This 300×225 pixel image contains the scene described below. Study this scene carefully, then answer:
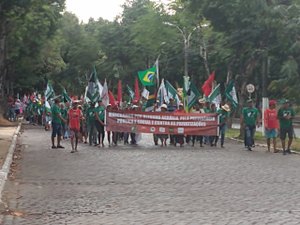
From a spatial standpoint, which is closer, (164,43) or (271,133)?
(271,133)

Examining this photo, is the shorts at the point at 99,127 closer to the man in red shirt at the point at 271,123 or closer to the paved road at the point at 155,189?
the paved road at the point at 155,189

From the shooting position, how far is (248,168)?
14969 mm

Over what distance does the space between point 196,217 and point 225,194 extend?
7.16 ft

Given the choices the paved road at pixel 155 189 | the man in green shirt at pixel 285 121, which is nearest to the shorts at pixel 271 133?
the man in green shirt at pixel 285 121

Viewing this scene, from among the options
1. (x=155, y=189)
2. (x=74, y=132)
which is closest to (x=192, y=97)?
(x=74, y=132)

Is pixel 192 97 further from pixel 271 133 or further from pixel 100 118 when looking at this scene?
pixel 271 133

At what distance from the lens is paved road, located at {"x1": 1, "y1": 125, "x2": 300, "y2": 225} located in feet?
29.2

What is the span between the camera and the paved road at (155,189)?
8898mm

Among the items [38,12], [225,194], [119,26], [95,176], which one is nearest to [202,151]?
[95,176]

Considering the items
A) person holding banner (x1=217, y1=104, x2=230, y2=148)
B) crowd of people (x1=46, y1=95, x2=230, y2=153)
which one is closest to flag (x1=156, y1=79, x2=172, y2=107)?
crowd of people (x1=46, y1=95, x2=230, y2=153)

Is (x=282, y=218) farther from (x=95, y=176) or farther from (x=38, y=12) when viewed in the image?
(x=38, y=12)

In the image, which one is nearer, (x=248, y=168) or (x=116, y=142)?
(x=248, y=168)

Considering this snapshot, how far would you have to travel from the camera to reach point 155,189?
37.7 ft

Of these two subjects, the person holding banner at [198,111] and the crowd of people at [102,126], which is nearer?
the crowd of people at [102,126]
